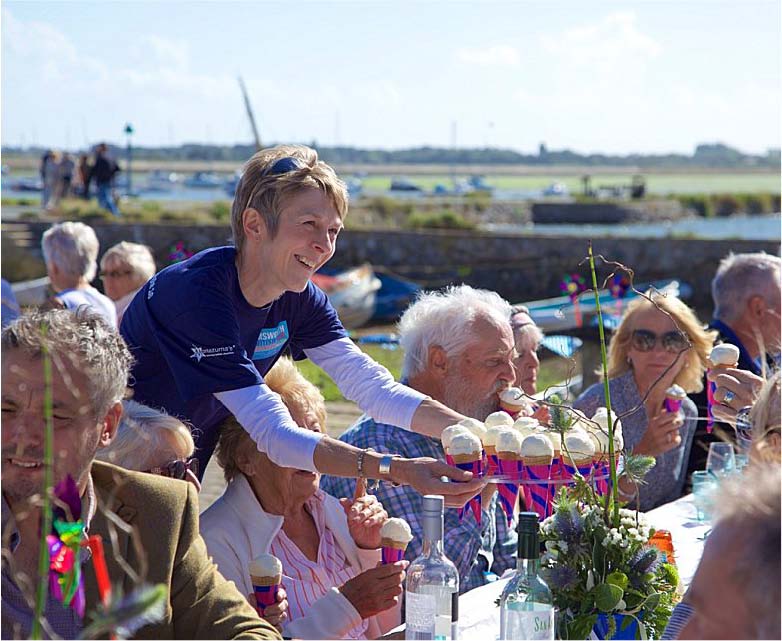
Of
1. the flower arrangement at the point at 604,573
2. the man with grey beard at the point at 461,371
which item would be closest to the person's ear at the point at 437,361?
→ the man with grey beard at the point at 461,371

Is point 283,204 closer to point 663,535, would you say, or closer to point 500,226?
point 663,535

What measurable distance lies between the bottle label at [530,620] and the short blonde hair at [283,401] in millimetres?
994

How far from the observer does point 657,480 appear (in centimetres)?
440

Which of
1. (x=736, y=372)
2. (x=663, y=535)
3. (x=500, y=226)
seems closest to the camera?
(x=663, y=535)

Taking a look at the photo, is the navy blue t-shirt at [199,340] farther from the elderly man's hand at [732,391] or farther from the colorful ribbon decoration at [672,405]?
the colorful ribbon decoration at [672,405]

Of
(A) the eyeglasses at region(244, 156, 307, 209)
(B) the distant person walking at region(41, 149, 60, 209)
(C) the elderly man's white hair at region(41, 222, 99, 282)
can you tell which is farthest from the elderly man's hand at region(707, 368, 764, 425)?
(B) the distant person walking at region(41, 149, 60, 209)

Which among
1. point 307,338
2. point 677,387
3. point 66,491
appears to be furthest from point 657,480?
point 66,491

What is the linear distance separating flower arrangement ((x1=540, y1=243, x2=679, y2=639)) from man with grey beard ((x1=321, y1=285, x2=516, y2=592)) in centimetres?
119

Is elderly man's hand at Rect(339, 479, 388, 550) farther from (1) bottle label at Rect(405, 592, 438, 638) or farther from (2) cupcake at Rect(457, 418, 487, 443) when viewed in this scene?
(1) bottle label at Rect(405, 592, 438, 638)

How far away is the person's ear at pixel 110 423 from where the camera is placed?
209 centimetres

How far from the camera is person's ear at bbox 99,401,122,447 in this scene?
209cm


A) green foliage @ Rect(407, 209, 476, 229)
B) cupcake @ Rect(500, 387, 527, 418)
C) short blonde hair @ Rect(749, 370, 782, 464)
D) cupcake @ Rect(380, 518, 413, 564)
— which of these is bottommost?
green foliage @ Rect(407, 209, 476, 229)

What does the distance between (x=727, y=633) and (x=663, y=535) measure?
44.2 inches

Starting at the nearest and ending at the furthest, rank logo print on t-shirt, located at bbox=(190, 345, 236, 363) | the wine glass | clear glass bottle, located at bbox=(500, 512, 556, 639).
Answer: clear glass bottle, located at bbox=(500, 512, 556, 639), logo print on t-shirt, located at bbox=(190, 345, 236, 363), the wine glass
